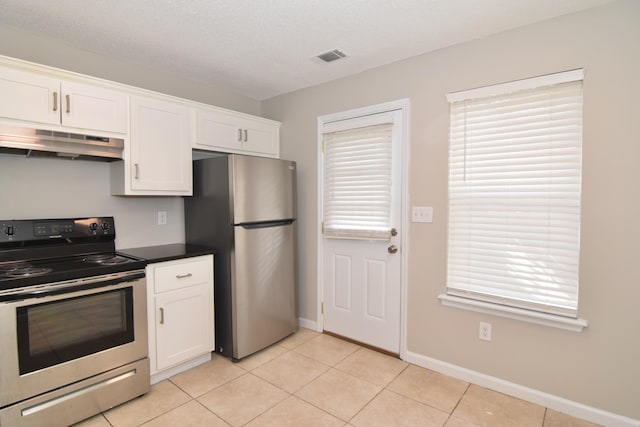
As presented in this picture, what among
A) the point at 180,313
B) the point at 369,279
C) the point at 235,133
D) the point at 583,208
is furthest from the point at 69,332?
the point at 583,208

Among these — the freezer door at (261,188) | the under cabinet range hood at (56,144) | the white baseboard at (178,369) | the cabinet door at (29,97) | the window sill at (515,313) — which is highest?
the cabinet door at (29,97)

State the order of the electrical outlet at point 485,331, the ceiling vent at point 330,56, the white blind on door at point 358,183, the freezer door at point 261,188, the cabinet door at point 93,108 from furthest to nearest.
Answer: the white blind on door at point 358,183, the freezer door at point 261,188, the ceiling vent at point 330,56, the electrical outlet at point 485,331, the cabinet door at point 93,108

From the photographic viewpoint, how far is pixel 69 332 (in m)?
1.86

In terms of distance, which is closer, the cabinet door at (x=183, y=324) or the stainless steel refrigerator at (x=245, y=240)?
the cabinet door at (x=183, y=324)

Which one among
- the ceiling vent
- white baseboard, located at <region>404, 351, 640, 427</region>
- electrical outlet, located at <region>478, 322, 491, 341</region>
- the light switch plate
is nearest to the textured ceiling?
the ceiling vent

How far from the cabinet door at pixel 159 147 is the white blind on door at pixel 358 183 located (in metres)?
1.27

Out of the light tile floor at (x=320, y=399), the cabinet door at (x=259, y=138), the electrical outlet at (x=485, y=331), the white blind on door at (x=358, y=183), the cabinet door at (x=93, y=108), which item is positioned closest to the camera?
the light tile floor at (x=320, y=399)

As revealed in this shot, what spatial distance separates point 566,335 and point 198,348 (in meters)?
2.55

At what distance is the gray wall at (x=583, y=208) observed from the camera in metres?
1.81

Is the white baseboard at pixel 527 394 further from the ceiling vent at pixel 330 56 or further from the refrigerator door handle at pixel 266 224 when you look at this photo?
the ceiling vent at pixel 330 56

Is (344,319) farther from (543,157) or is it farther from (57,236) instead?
(57,236)

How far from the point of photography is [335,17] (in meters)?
2.02

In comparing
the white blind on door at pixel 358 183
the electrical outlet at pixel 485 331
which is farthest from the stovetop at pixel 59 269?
the electrical outlet at pixel 485 331

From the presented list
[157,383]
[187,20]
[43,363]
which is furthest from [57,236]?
[187,20]
